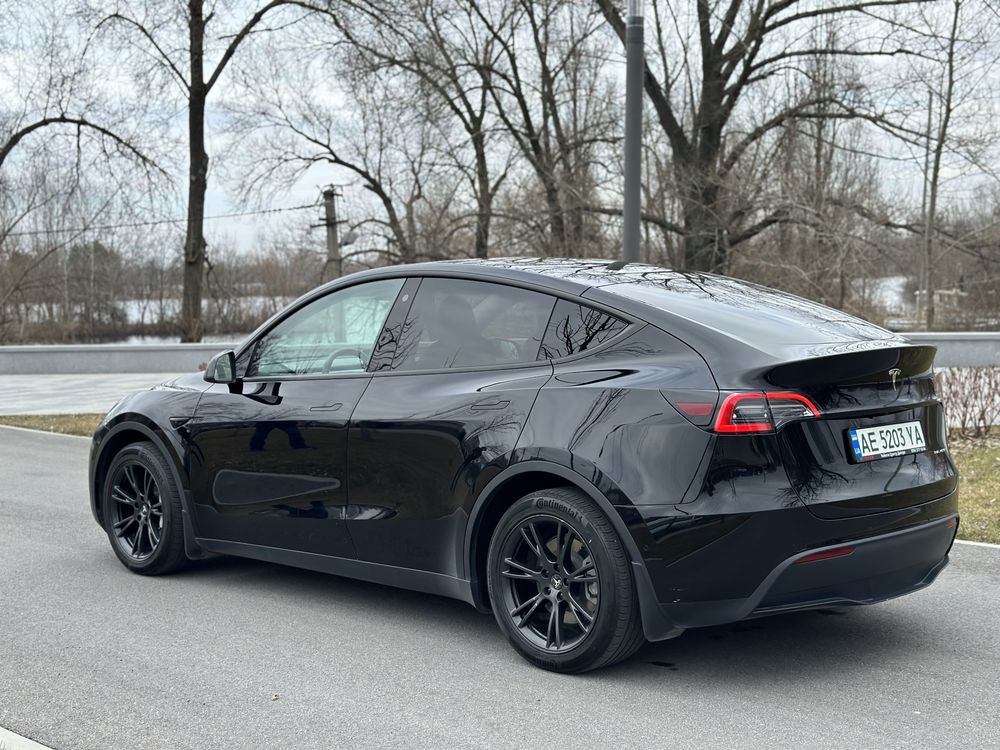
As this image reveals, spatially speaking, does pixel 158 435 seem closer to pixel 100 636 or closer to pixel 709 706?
pixel 100 636

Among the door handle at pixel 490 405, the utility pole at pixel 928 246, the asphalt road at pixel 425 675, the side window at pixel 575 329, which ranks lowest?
the asphalt road at pixel 425 675

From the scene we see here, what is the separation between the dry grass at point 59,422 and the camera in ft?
46.8

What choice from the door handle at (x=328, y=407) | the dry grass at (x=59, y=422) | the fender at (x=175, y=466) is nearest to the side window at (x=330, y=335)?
the door handle at (x=328, y=407)

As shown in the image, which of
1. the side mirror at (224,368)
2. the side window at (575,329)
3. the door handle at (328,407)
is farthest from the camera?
the side mirror at (224,368)

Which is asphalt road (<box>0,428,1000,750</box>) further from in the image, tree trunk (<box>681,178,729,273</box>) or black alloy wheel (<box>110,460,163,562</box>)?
tree trunk (<box>681,178,729,273</box>)

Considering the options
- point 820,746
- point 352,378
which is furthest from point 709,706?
point 352,378

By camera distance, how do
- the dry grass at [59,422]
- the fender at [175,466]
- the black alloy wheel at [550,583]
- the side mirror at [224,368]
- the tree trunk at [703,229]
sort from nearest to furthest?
the black alloy wheel at [550,583] < the side mirror at [224,368] < the fender at [175,466] < the dry grass at [59,422] < the tree trunk at [703,229]

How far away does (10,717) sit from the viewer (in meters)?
3.99

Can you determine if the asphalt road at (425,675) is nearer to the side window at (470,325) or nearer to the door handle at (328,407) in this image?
the door handle at (328,407)

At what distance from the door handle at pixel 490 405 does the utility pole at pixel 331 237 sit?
28.2 meters

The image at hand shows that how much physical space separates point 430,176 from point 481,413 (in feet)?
86.1

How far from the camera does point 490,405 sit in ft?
15.0

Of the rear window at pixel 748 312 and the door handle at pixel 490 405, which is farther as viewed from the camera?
the door handle at pixel 490 405

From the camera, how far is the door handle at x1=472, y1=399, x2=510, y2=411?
4.52 metres
